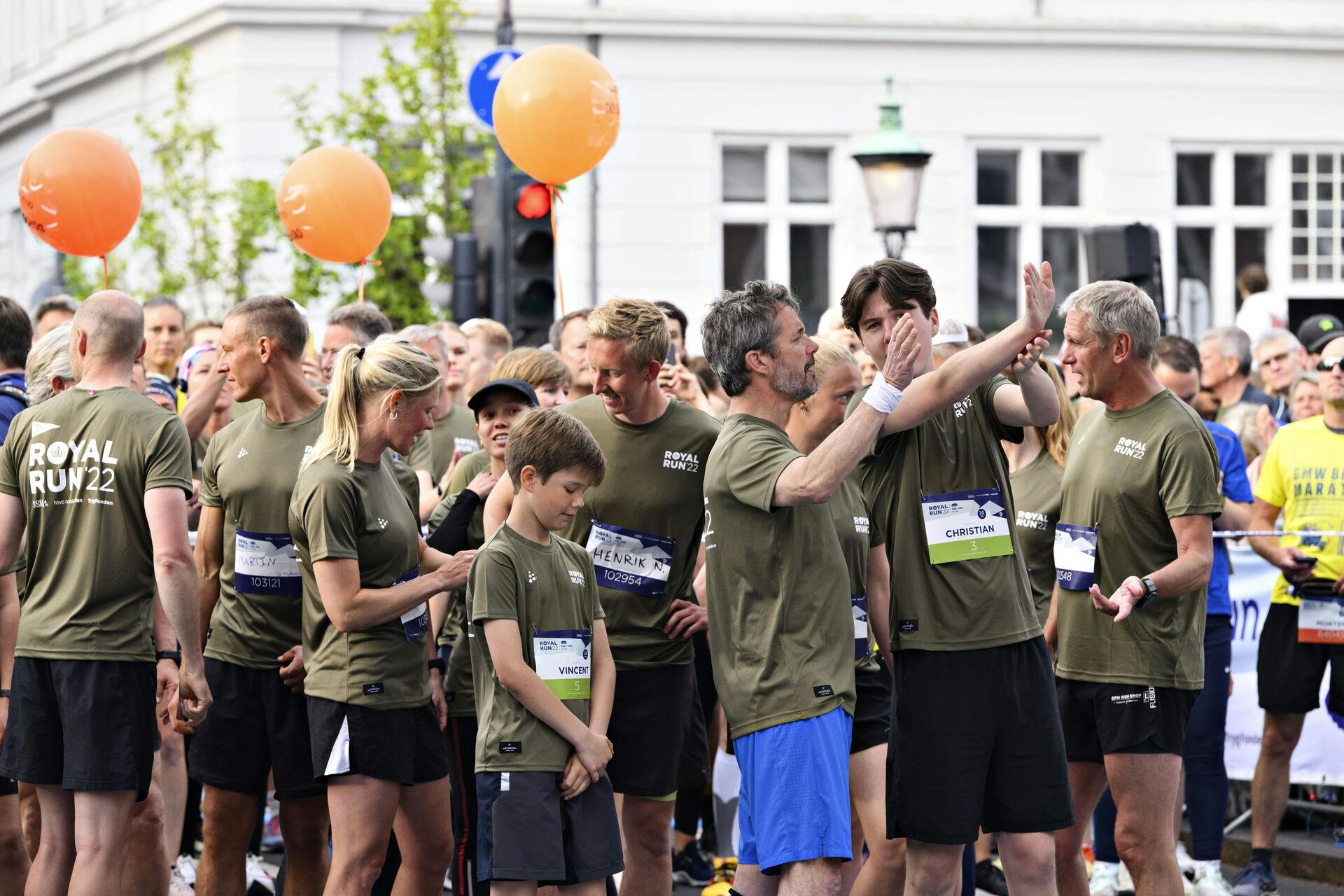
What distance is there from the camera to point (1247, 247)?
21797 mm

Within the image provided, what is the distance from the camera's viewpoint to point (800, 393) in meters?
5.00

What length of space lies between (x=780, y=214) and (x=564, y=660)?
16250 mm

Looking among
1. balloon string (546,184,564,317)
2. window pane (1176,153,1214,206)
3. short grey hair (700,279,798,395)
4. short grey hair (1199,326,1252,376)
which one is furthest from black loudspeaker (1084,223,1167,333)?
window pane (1176,153,1214,206)

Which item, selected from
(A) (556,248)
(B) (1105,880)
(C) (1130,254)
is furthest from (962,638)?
(C) (1130,254)

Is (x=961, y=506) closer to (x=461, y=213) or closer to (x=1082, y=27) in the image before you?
(x=461, y=213)

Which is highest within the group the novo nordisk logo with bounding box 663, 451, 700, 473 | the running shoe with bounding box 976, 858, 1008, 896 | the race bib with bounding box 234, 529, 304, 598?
the novo nordisk logo with bounding box 663, 451, 700, 473

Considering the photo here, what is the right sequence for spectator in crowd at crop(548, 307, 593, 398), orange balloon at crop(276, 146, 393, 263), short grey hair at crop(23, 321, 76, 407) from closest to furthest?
short grey hair at crop(23, 321, 76, 407), spectator in crowd at crop(548, 307, 593, 398), orange balloon at crop(276, 146, 393, 263)

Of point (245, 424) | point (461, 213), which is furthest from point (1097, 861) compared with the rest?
point (461, 213)

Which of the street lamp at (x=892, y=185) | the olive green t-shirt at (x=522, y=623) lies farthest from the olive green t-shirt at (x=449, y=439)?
the street lamp at (x=892, y=185)

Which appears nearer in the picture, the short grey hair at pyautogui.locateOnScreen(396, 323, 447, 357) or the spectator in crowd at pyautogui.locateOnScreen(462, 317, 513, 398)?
the short grey hair at pyautogui.locateOnScreen(396, 323, 447, 357)

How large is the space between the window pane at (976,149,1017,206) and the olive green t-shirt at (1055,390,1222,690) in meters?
15.7

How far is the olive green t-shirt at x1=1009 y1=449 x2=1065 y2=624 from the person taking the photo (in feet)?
22.1

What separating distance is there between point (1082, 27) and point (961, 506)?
1681 centimetres

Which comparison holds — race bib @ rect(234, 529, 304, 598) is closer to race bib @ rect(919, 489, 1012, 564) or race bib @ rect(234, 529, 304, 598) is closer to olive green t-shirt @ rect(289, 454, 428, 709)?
olive green t-shirt @ rect(289, 454, 428, 709)
